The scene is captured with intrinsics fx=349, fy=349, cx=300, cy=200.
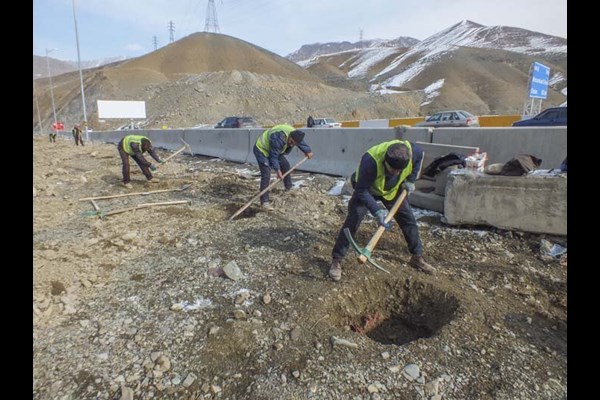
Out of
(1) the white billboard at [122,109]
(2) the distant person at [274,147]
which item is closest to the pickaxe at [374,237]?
(2) the distant person at [274,147]

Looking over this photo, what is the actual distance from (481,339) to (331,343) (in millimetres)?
1075

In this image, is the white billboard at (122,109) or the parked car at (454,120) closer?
the parked car at (454,120)

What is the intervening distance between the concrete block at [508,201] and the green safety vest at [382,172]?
133cm

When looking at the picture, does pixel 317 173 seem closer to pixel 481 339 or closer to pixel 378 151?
pixel 378 151

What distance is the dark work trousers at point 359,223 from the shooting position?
11.2ft

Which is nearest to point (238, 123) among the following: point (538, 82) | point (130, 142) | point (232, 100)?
point (232, 100)

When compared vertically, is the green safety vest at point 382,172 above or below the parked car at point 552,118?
below

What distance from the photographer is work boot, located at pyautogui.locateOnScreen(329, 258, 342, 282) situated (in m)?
3.31

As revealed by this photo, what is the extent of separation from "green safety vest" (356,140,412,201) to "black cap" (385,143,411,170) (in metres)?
0.09

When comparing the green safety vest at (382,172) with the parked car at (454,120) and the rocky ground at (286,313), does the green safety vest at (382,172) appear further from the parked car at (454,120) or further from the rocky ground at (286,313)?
the parked car at (454,120)

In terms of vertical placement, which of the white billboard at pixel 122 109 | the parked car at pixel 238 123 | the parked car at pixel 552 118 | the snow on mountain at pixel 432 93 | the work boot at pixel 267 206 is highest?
the snow on mountain at pixel 432 93

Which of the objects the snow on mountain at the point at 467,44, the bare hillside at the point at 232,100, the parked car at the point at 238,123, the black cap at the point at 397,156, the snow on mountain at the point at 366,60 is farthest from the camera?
the snow on mountain at the point at 366,60
